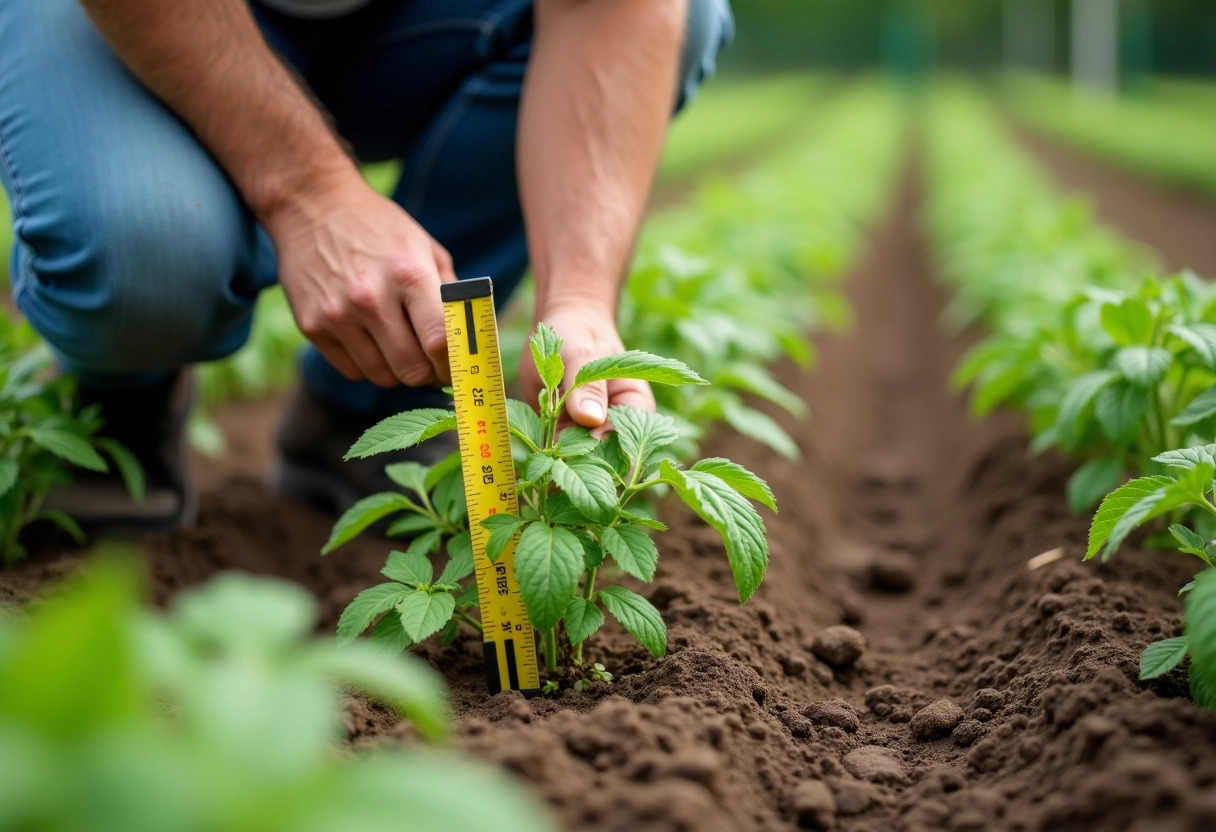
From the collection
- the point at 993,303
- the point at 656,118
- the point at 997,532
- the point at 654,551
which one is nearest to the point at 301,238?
the point at 656,118

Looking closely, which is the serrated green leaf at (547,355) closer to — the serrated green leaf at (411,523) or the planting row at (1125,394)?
the serrated green leaf at (411,523)

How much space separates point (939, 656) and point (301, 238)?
5.08 feet

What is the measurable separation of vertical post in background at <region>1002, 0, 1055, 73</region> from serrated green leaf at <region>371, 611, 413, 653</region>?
150ft

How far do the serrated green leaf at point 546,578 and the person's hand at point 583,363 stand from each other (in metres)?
0.26

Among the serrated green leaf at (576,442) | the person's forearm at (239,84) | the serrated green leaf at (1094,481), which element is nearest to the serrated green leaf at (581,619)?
the serrated green leaf at (576,442)

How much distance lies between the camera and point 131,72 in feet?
7.25

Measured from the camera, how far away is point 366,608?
159 centimetres

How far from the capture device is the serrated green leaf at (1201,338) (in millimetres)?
2059

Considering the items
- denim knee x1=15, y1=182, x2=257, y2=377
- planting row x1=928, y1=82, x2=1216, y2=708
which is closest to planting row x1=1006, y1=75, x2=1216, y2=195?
planting row x1=928, y1=82, x2=1216, y2=708

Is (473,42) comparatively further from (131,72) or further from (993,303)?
(993,303)

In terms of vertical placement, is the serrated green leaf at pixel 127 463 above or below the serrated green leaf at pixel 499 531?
below

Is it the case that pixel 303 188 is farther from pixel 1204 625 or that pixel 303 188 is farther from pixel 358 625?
pixel 1204 625

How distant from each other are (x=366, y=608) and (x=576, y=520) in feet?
1.12

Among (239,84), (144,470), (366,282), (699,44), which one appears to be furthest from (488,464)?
(699,44)
